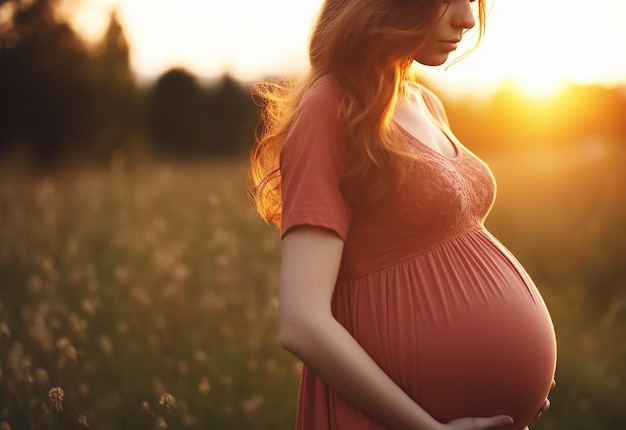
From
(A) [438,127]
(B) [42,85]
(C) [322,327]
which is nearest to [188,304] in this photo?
(A) [438,127]

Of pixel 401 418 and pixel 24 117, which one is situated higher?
pixel 24 117

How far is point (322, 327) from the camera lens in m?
1.23

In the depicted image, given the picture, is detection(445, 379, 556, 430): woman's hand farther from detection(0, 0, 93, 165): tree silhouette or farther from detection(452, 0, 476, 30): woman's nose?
detection(0, 0, 93, 165): tree silhouette

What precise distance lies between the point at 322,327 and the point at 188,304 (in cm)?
310

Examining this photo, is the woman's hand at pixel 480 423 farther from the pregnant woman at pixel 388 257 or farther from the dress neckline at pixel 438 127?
the dress neckline at pixel 438 127

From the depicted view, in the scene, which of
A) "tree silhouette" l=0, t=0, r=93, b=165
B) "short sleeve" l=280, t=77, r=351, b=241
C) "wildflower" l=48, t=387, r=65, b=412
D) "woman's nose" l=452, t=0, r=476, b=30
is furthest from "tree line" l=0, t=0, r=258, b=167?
"short sleeve" l=280, t=77, r=351, b=241

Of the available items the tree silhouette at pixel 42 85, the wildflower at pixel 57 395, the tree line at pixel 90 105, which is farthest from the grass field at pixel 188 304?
the tree silhouette at pixel 42 85

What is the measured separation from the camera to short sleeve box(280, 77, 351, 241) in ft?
4.11

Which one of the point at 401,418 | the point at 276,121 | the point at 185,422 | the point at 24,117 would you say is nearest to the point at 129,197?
the point at 185,422

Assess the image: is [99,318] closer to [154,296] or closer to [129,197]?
[154,296]

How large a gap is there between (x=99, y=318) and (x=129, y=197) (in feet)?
10.3

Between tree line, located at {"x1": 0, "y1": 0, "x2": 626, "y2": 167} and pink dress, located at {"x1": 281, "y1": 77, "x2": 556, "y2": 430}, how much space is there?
9565mm

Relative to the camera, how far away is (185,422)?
2773mm

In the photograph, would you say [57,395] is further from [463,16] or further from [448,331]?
[463,16]
